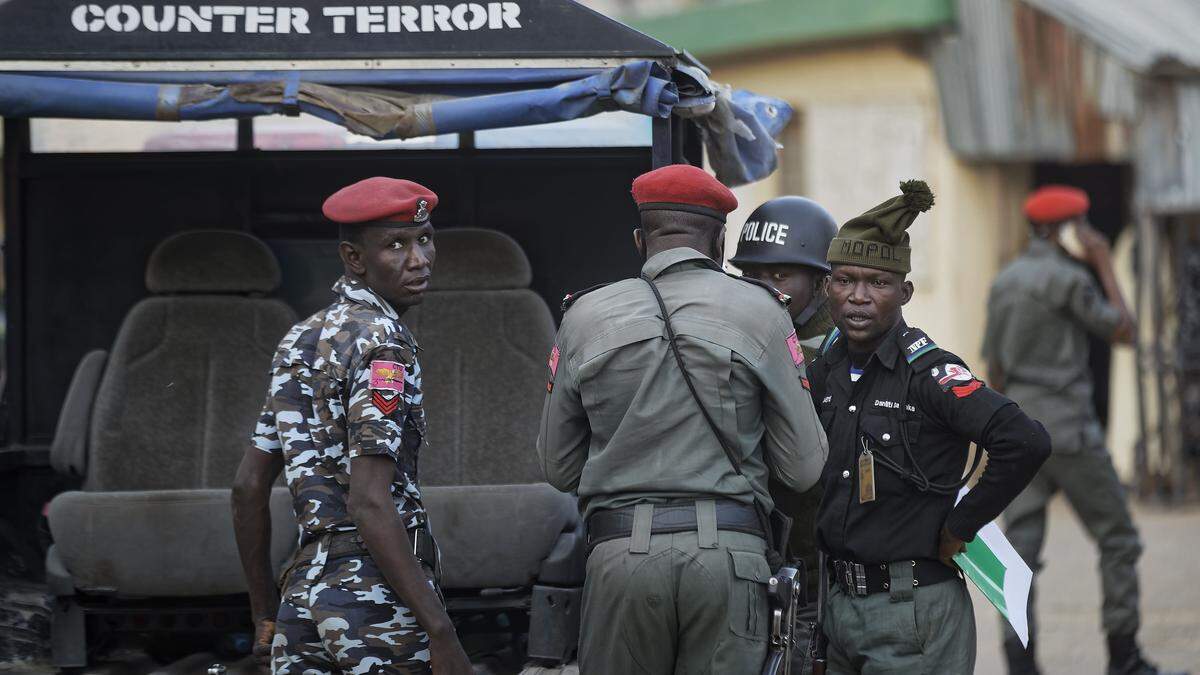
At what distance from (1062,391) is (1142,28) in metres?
5.09

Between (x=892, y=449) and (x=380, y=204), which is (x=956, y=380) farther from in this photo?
(x=380, y=204)

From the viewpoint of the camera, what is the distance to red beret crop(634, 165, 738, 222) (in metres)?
3.93

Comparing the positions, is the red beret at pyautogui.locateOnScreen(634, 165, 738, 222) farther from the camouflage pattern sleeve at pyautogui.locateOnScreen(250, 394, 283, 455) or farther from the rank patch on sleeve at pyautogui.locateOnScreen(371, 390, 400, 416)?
the camouflage pattern sleeve at pyautogui.locateOnScreen(250, 394, 283, 455)

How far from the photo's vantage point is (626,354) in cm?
380

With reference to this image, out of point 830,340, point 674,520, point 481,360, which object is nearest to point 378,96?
point 481,360

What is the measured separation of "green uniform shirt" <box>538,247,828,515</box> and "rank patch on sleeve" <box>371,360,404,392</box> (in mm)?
431

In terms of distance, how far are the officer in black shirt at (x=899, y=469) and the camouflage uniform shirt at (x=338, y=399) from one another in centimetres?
111

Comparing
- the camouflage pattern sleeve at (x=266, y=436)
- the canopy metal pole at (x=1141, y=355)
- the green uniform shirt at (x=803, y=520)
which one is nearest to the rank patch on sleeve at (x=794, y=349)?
the green uniform shirt at (x=803, y=520)

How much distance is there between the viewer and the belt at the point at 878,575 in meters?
4.03

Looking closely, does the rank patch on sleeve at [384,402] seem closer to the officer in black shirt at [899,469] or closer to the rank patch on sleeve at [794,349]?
the rank patch on sleeve at [794,349]

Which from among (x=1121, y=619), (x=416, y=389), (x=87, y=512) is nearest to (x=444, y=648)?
(x=416, y=389)

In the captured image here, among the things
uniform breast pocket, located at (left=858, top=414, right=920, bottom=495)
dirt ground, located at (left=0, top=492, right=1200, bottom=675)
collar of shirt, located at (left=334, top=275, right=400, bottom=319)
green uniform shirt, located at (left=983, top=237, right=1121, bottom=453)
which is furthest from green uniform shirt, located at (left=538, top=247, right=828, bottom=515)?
green uniform shirt, located at (left=983, top=237, right=1121, bottom=453)

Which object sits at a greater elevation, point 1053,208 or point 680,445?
point 1053,208

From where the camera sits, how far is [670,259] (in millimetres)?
3912
